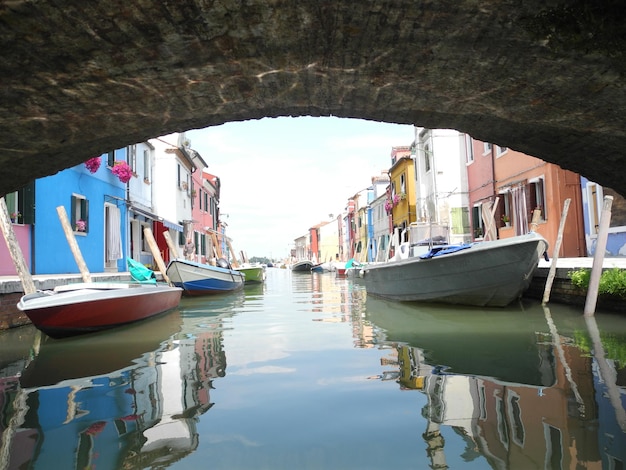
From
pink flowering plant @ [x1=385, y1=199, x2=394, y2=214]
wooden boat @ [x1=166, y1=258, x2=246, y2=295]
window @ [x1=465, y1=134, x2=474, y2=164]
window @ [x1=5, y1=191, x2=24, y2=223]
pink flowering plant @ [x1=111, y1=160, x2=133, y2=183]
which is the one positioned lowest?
wooden boat @ [x1=166, y1=258, x2=246, y2=295]

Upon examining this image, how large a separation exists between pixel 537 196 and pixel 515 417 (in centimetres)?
1374

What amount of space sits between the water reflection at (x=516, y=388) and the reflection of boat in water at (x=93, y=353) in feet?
Result: 10.9

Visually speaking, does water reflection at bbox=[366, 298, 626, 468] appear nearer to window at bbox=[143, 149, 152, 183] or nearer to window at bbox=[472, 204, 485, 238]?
window at bbox=[472, 204, 485, 238]

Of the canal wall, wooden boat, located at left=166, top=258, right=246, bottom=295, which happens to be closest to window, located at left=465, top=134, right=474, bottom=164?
the canal wall

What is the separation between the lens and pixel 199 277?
1670cm

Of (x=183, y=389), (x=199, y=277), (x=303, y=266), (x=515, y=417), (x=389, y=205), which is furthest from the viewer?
(x=303, y=266)

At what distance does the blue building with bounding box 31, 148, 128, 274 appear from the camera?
1195cm

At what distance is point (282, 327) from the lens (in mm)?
9109

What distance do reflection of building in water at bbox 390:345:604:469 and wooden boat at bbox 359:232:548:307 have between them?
16.0 ft

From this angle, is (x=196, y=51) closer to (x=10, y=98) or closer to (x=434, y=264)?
(x=10, y=98)

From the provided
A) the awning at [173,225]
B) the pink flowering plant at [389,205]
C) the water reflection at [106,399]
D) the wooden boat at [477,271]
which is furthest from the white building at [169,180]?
the water reflection at [106,399]

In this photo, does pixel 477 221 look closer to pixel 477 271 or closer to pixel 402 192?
pixel 402 192

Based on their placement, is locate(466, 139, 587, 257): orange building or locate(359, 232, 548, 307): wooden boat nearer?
locate(359, 232, 548, 307): wooden boat

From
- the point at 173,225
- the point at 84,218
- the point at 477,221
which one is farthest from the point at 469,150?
the point at 84,218
